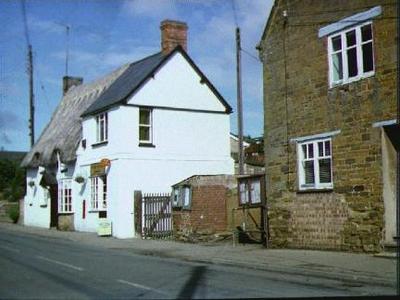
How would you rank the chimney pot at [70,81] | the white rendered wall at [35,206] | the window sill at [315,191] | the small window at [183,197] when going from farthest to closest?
the chimney pot at [70,81], the white rendered wall at [35,206], the small window at [183,197], the window sill at [315,191]

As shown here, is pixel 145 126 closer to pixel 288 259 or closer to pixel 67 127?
pixel 67 127

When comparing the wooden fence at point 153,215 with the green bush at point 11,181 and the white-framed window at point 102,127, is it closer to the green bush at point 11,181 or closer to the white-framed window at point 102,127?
the white-framed window at point 102,127

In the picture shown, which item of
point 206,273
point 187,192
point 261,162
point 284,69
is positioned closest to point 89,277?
point 206,273

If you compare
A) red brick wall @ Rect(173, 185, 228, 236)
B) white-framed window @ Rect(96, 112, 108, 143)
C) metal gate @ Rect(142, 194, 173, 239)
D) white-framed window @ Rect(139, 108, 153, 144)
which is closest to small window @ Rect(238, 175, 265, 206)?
red brick wall @ Rect(173, 185, 228, 236)

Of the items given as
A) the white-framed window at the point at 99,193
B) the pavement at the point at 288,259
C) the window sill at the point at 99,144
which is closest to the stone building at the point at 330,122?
the pavement at the point at 288,259

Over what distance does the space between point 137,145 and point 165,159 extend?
169 cm

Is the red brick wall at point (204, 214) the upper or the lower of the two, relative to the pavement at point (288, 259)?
upper

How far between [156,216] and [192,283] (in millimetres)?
14878

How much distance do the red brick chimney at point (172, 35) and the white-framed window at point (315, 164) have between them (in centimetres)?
1331

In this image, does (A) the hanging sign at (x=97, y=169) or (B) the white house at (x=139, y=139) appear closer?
(B) the white house at (x=139, y=139)

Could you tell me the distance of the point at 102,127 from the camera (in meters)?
29.0

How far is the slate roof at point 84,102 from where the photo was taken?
2866cm

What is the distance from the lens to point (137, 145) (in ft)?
90.3

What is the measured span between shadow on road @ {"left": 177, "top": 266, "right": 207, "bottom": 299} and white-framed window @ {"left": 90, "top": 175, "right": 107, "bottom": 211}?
14.8 m
